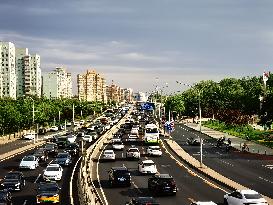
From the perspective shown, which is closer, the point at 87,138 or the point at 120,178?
the point at 120,178

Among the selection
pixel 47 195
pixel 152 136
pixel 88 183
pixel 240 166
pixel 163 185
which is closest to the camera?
pixel 47 195

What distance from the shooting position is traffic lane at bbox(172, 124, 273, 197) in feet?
144

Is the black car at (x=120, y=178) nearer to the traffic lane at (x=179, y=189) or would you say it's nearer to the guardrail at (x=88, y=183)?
the traffic lane at (x=179, y=189)

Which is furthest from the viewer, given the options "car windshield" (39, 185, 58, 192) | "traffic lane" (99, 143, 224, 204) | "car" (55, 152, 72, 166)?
"car" (55, 152, 72, 166)

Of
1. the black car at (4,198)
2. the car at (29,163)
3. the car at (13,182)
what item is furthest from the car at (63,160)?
the black car at (4,198)

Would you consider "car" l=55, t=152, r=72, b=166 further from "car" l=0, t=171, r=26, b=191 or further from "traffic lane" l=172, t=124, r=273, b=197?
"traffic lane" l=172, t=124, r=273, b=197

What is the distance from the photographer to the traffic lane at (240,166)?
43.8 metres

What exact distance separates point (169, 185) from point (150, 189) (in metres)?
2.22

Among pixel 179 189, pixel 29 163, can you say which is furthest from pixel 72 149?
pixel 179 189

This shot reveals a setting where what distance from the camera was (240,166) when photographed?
57156 millimetres

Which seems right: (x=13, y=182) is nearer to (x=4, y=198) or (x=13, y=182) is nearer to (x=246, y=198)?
(x=4, y=198)

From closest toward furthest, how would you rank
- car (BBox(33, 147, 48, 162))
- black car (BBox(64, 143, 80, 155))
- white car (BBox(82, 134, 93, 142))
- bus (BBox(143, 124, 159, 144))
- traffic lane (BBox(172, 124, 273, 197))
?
traffic lane (BBox(172, 124, 273, 197)), car (BBox(33, 147, 48, 162)), black car (BBox(64, 143, 80, 155)), bus (BBox(143, 124, 159, 144)), white car (BBox(82, 134, 93, 142))

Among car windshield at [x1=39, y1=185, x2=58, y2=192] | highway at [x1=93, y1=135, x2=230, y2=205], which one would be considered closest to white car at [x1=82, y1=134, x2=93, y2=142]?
highway at [x1=93, y1=135, x2=230, y2=205]

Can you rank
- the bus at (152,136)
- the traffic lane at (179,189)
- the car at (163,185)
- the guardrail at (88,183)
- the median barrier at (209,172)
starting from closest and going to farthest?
the guardrail at (88,183) → the traffic lane at (179,189) → the car at (163,185) → the median barrier at (209,172) → the bus at (152,136)
